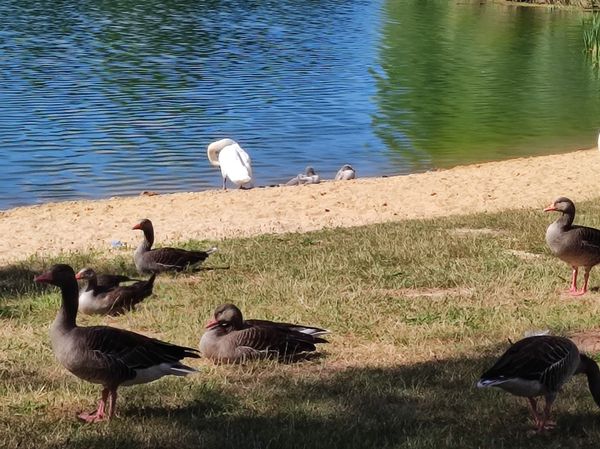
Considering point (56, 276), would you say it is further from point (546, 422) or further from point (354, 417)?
point (546, 422)

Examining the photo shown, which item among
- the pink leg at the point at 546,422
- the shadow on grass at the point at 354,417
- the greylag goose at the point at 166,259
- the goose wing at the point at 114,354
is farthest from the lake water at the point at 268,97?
the pink leg at the point at 546,422

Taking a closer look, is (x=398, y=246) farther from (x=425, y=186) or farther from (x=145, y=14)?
(x=145, y=14)

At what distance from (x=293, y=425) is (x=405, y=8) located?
67.5 metres

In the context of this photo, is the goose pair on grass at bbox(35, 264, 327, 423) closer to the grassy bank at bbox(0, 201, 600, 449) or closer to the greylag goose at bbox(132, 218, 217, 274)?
the grassy bank at bbox(0, 201, 600, 449)

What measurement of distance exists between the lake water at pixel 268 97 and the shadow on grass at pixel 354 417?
1490 centimetres

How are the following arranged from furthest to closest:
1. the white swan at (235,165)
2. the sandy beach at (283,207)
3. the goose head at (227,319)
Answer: the white swan at (235,165), the sandy beach at (283,207), the goose head at (227,319)

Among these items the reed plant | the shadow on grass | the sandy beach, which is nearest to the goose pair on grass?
the shadow on grass

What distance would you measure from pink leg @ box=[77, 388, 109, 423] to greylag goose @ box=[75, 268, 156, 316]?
3190mm

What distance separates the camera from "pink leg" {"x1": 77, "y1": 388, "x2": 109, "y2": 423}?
7.01 metres

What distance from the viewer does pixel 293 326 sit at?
8.69 meters

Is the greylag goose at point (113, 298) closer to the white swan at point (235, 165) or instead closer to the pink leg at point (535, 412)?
the pink leg at point (535, 412)

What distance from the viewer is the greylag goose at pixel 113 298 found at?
10.3m

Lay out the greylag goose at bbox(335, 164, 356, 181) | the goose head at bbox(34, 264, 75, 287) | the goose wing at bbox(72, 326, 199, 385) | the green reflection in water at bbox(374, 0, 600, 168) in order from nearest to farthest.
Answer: the goose wing at bbox(72, 326, 199, 385) → the goose head at bbox(34, 264, 75, 287) → the greylag goose at bbox(335, 164, 356, 181) → the green reflection in water at bbox(374, 0, 600, 168)

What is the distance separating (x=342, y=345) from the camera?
9.05 metres
